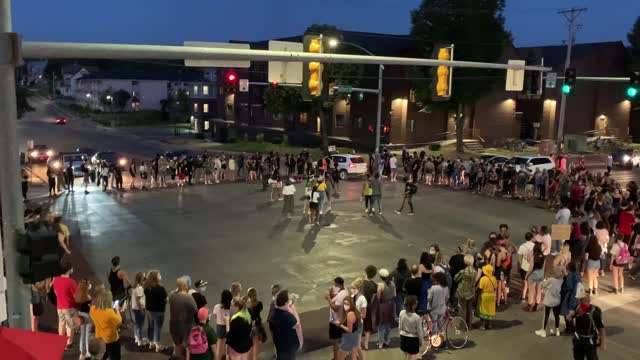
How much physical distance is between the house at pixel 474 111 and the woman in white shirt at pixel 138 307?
3616cm

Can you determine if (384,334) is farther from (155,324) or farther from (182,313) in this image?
(155,324)

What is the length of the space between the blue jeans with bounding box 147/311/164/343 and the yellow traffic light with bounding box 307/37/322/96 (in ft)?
15.2

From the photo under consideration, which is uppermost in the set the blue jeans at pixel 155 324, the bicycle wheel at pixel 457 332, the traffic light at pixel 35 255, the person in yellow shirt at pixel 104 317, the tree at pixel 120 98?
the tree at pixel 120 98

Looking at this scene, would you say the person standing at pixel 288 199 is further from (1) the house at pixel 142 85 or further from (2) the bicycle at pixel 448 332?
(1) the house at pixel 142 85

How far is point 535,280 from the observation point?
12117 mm

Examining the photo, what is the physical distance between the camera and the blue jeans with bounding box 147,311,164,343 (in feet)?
31.5

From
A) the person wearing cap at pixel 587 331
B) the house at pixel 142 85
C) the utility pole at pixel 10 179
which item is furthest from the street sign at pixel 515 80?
the house at pixel 142 85

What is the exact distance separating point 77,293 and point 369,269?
4.93m

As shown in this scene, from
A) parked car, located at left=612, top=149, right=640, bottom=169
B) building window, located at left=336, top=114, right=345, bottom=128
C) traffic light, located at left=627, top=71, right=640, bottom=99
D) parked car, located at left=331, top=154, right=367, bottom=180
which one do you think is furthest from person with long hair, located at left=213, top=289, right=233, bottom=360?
building window, located at left=336, top=114, right=345, bottom=128

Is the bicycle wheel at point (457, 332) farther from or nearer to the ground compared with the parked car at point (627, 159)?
nearer to the ground

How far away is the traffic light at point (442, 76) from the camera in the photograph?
41.3ft

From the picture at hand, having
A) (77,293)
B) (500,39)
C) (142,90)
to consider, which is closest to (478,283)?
(77,293)

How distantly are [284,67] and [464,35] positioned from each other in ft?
117

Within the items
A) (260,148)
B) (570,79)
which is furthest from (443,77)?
(260,148)
